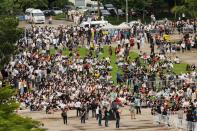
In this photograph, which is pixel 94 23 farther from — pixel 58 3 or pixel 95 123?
pixel 95 123

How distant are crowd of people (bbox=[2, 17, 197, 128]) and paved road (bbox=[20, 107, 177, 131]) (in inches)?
17.9

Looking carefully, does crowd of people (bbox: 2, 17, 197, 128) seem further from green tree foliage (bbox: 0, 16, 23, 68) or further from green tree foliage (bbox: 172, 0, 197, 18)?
green tree foliage (bbox: 172, 0, 197, 18)

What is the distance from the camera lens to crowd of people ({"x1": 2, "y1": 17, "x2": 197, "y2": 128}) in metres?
44.2

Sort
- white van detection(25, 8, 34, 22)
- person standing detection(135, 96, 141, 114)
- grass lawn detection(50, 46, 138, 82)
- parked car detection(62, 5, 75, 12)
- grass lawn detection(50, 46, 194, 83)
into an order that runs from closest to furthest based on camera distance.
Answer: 1. person standing detection(135, 96, 141, 114)
2. grass lawn detection(50, 46, 194, 83)
3. grass lawn detection(50, 46, 138, 82)
4. white van detection(25, 8, 34, 22)
5. parked car detection(62, 5, 75, 12)

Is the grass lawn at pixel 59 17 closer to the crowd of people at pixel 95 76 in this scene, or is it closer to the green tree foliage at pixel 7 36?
the crowd of people at pixel 95 76

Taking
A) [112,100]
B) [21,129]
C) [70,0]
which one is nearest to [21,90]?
[112,100]

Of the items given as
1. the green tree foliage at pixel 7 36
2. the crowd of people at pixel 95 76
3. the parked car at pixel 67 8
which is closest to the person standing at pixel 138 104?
the crowd of people at pixel 95 76

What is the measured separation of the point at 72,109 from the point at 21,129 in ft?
77.5

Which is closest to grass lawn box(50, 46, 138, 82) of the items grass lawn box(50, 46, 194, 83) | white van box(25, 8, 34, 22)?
grass lawn box(50, 46, 194, 83)

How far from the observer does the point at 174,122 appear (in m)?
39.8

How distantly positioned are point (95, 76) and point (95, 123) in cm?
1173

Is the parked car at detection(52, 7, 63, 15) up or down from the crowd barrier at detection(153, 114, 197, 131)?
up

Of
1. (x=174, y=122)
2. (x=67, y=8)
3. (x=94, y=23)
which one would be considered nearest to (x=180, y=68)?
(x=174, y=122)

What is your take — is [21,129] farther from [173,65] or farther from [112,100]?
[173,65]
